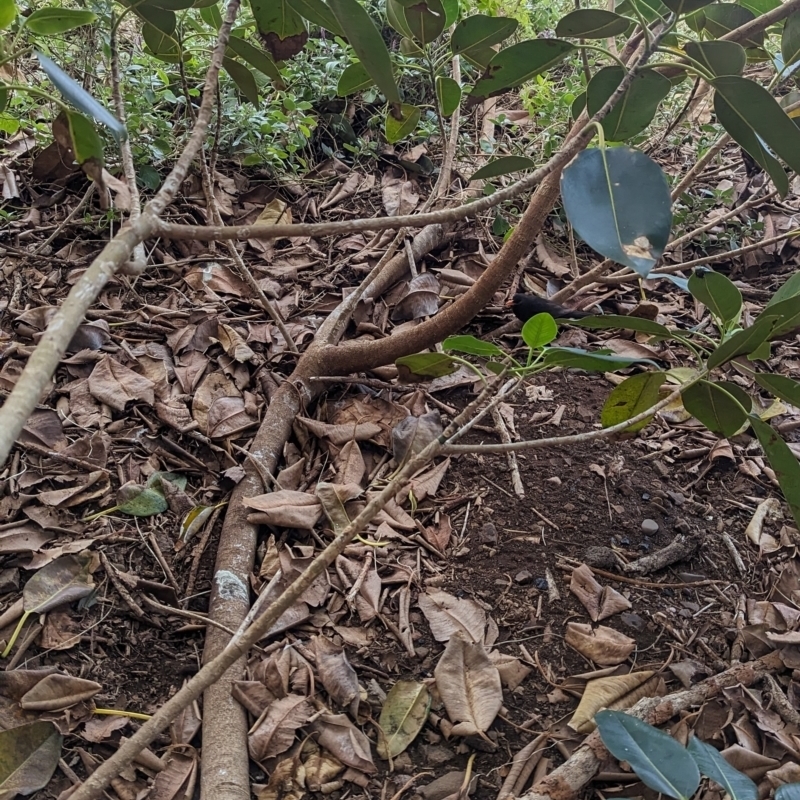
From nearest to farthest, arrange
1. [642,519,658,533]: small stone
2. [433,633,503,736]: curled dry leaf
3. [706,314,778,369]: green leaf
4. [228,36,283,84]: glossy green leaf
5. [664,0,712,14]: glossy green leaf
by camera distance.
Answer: [664,0,712,14]: glossy green leaf
[706,314,778,369]: green leaf
[433,633,503,736]: curled dry leaf
[228,36,283,84]: glossy green leaf
[642,519,658,533]: small stone

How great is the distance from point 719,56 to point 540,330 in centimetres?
52

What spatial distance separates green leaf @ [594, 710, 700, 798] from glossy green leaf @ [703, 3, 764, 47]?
52.7 inches

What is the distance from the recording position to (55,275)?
81.9 inches

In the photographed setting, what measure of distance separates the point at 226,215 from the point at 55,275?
0.63 metres

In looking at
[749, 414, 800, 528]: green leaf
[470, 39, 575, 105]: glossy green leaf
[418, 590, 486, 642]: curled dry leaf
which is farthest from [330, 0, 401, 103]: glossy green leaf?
[418, 590, 486, 642]: curled dry leaf

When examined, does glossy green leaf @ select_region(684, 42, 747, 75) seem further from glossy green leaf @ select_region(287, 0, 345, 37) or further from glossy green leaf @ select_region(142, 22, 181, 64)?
glossy green leaf @ select_region(142, 22, 181, 64)

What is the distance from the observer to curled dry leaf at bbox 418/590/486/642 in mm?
1361

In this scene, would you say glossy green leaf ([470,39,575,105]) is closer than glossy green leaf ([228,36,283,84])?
Yes

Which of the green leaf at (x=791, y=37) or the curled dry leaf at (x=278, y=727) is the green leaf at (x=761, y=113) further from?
the curled dry leaf at (x=278, y=727)

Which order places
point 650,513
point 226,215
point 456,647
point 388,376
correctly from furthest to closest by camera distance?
1. point 226,215
2. point 388,376
3. point 650,513
4. point 456,647

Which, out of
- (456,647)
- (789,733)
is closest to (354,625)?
(456,647)

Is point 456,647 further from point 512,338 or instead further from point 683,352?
point 683,352

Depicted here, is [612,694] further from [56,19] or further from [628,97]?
[56,19]

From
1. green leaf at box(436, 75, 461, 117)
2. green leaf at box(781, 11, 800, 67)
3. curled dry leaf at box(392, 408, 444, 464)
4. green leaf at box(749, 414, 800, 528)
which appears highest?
green leaf at box(781, 11, 800, 67)
